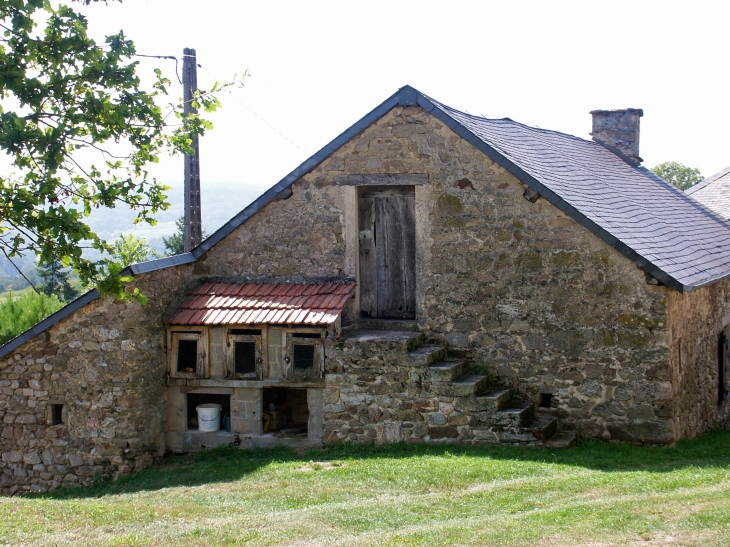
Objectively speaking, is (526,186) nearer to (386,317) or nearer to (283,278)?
(386,317)

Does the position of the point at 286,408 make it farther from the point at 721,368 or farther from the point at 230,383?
the point at 721,368

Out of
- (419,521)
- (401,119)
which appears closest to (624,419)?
(419,521)

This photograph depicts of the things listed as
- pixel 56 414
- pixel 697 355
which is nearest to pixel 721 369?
pixel 697 355

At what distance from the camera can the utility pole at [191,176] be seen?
49.9 feet

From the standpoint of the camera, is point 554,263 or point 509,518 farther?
point 554,263

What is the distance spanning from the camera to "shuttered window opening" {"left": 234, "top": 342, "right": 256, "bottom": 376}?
12328mm

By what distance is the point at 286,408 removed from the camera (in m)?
13.1

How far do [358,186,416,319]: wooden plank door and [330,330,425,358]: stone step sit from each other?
111 cm

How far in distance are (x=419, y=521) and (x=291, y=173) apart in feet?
21.0

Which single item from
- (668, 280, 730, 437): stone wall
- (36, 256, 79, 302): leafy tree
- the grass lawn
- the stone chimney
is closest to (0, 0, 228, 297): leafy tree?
the grass lawn

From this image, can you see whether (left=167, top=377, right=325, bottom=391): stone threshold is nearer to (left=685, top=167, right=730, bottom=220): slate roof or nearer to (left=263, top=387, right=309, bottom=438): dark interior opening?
(left=263, top=387, right=309, bottom=438): dark interior opening

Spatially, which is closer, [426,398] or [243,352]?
[426,398]

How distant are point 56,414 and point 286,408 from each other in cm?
340

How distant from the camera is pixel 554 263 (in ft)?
37.9
